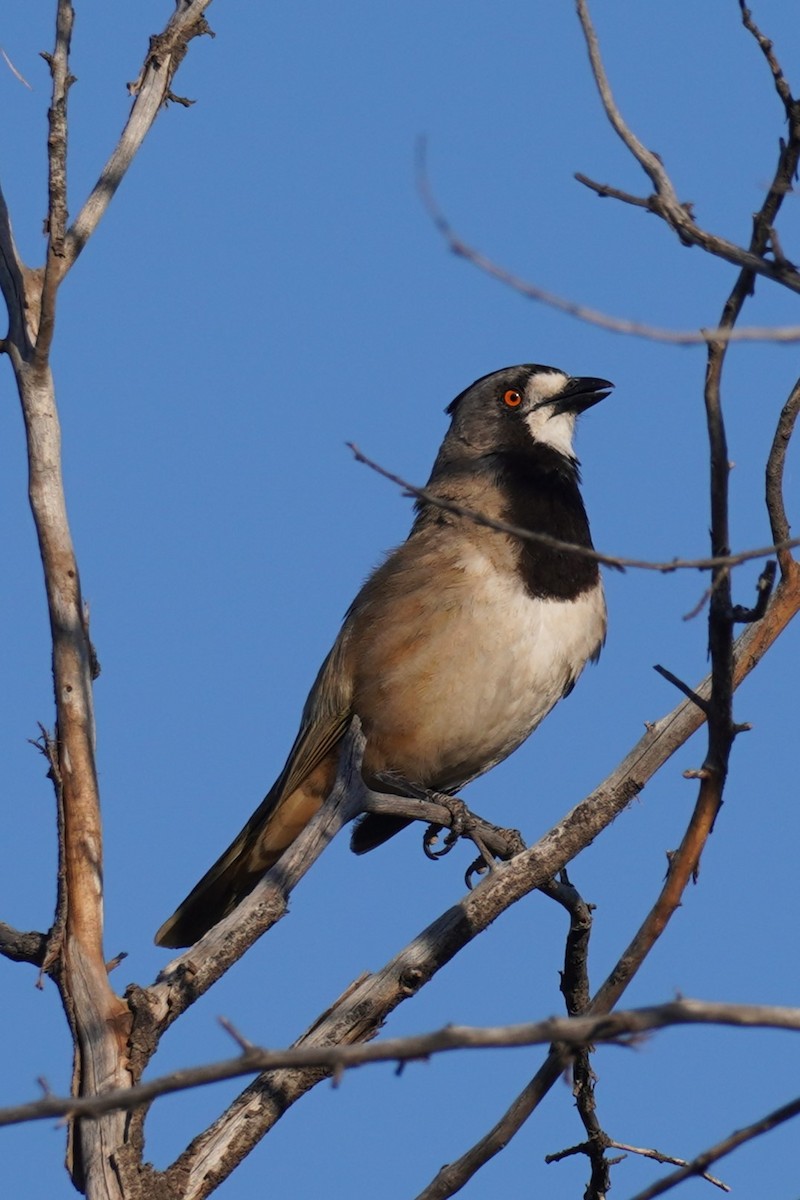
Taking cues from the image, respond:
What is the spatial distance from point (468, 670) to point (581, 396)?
2.00 meters

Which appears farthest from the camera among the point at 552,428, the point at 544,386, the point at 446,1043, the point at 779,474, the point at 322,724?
the point at 544,386

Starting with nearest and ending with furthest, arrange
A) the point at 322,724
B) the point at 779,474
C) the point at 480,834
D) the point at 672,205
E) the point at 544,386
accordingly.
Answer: the point at 672,205 → the point at 779,474 → the point at 480,834 → the point at 322,724 → the point at 544,386

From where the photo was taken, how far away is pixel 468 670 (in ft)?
23.1

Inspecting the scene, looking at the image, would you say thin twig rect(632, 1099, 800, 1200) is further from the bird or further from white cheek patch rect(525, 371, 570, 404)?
white cheek patch rect(525, 371, 570, 404)

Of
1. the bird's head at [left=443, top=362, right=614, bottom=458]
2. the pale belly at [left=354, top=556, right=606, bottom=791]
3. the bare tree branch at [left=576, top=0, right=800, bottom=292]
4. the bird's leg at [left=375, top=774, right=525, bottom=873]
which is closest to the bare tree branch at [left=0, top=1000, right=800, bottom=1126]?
the bare tree branch at [left=576, top=0, right=800, bottom=292]

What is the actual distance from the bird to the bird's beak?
49 cm

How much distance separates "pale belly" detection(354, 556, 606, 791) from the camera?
277 inches

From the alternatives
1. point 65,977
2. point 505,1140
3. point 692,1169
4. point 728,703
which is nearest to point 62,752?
point 65,977

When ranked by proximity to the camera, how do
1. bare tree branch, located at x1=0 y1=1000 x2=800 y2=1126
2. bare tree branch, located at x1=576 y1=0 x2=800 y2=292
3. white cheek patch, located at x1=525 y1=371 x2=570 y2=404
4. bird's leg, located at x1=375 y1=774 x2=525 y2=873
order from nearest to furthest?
bare tree branch, located at x1=0 y1=1000 x2=800 y2=1126
bare tree branch, located at x1=576 y1=0 x2=800 y2=292
bird's leg, located at x1=375 y1=774 x2=525 y2=873
white cheek patch, located at x1=525 y1=371 x2=570 y2=404

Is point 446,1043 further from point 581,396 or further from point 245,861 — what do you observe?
point 581,396

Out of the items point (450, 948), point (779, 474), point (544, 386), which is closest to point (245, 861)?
point (450, 948)

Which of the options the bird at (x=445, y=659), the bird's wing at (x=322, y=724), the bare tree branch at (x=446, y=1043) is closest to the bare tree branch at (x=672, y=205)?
the bare tree branch at (x=446, y=1043)

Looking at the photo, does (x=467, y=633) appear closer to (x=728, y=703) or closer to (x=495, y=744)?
(x=495, y=744)

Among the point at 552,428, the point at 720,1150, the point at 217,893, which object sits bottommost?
the point at 720,1150
